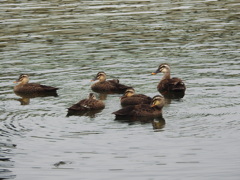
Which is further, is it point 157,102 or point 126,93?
point 126,93

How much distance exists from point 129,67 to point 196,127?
7.57 m

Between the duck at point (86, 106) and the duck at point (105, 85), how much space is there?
2247mm

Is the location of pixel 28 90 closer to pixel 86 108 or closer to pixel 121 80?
pixel 121 80

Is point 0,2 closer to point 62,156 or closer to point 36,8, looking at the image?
point 36,8

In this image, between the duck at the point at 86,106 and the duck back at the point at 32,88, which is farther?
the duck back at the point at 32,88

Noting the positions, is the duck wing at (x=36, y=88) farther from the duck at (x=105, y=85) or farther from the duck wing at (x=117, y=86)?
the duck wing at (x=117, y=86)

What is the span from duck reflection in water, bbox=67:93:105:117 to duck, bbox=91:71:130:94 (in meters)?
2.27

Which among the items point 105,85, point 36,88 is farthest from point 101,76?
point 36,88

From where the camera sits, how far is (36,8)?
3650 cm

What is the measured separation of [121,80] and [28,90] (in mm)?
2895

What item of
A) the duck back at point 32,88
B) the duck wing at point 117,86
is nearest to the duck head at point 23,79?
the duck back at point 32,88

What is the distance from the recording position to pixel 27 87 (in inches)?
787

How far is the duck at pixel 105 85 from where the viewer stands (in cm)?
1986

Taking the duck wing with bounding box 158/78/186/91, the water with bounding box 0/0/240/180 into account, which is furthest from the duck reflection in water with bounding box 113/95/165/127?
the duck wing with bounding box 158/78/186/91
